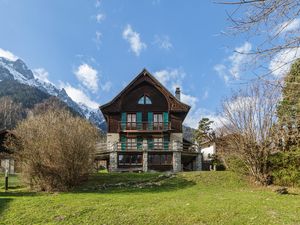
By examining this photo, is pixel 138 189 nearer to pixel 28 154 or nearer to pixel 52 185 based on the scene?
pixel 52 185

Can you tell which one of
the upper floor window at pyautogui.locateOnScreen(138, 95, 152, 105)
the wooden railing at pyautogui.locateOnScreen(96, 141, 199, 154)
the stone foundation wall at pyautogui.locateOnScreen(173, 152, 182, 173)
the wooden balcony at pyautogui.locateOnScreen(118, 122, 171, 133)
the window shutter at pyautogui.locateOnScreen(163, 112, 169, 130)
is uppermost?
the upper floor window at pyautogui.locateOnScreen(138, 95, 152, 105)

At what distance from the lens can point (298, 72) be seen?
404 centimetres

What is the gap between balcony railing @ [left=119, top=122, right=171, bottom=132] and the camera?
3288cm

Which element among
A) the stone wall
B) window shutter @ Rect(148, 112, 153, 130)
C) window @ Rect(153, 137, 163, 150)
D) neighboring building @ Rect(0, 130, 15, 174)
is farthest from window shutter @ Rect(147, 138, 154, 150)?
neighboring building @ Rect(0, 130, 15, 174)

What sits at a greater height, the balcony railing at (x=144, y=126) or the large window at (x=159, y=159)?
the balcony railing at (x=144, y=126)

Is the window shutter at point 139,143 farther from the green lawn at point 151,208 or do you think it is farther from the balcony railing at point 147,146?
the green lawn at point 151,208

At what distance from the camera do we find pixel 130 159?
30.4 meters

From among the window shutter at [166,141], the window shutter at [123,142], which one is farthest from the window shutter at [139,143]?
the window shutter at [166,141]

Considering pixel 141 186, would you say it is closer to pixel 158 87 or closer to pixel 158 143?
pixel 158 143

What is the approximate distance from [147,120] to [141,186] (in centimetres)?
1574

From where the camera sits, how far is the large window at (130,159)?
30281 mm

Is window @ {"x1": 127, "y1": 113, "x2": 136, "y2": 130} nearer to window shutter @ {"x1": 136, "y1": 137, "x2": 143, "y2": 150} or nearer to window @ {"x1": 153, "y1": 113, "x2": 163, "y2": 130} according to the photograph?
window shutter @ {"x1": 136, "y1": 137, "x2": 143, "y2": 150}

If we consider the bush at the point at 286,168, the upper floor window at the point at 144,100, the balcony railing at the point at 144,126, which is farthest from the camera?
the upper floor window at the point at 144,100

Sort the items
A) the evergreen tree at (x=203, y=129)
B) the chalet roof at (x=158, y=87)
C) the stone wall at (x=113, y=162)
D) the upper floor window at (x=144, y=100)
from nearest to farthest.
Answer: the stone wall at (x=113, y=162)
the chalet roof at (x=158, y=87)
the upper floor window at (x=144, y=100)
the evergreen tree at (x=203, y=129)
